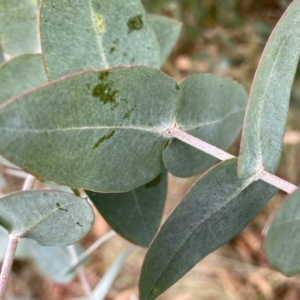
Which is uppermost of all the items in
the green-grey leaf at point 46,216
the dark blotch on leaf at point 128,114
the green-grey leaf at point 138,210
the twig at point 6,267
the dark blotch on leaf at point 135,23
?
the dark blotch on leaf at point 135,23

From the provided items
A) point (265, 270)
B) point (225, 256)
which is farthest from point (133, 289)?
point (265, 270)

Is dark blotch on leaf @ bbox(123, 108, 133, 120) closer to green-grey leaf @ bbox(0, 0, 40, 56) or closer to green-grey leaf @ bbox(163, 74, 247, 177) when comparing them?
green-grey leaf @ bbox(163, 74, 247, 177)

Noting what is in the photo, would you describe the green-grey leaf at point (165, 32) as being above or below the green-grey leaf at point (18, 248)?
above

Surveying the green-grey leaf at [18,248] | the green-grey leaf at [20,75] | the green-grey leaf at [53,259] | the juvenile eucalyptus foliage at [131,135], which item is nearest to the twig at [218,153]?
the juvenile eucalyptus foliage at [131,135]

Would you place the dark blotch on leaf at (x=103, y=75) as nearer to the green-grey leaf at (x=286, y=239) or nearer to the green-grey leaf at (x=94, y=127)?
the green-grey leaf at (x=94, y=127)

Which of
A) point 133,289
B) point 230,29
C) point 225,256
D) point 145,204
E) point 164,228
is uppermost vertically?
point 164,228

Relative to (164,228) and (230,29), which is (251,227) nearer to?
(230,29)
